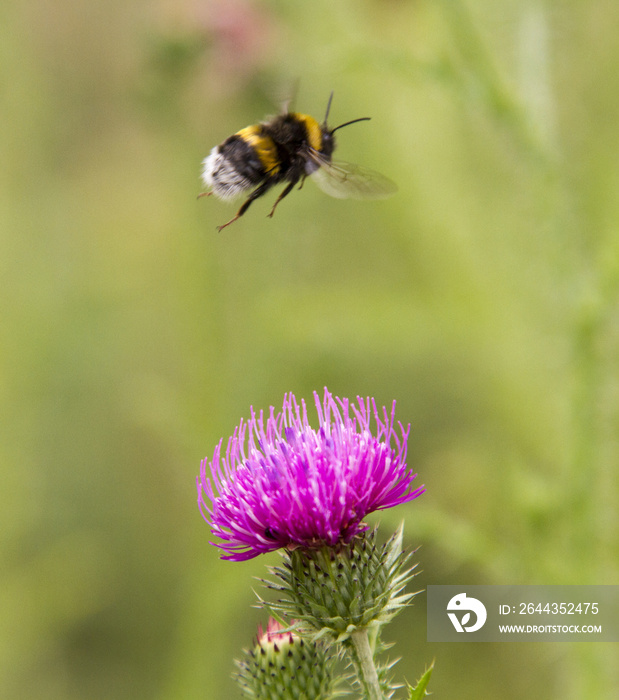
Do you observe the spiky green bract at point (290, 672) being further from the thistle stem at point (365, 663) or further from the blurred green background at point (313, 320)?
the blurred green background at point (313, 320)

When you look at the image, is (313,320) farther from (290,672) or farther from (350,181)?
(290,672)

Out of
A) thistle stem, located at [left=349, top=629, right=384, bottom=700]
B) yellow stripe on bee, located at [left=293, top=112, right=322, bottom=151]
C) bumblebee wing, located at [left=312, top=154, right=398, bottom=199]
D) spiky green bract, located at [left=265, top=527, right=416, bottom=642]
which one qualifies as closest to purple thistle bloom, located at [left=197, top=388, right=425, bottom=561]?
spiky green bract, located at [left=265, top=527, right=416, bottom=642]

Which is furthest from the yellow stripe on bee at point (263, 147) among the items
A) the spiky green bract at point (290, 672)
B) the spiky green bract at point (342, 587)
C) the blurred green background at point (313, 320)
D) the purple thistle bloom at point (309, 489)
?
the spiky green bract at point (290, 672)

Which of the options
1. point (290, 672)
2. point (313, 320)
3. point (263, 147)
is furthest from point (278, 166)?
point (313, 320)

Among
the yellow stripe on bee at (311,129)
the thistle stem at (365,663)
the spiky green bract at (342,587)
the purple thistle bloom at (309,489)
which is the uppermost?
the yellow stripe on bee at (311,129)

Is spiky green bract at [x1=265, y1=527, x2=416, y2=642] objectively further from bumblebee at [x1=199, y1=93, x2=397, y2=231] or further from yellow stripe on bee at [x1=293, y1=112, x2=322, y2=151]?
yellow stripe on bee at [x1=293, y1=112, x2=322, y2=151]

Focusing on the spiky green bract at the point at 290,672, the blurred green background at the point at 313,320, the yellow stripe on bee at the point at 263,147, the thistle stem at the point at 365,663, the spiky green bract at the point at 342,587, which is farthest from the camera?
the blurred green background at the point at 313,320

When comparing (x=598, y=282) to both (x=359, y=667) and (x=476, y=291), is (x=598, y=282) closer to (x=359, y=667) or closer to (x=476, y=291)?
(x=476, y=291)
